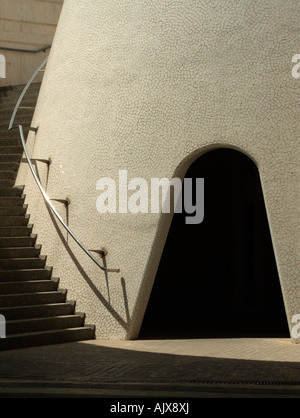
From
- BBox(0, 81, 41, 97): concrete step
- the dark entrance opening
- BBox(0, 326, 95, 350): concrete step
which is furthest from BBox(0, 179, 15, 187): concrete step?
BBox(0, 81, 41, 97): concrete step

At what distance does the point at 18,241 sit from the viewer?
11953 mm

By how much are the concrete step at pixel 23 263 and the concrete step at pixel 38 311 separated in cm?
83

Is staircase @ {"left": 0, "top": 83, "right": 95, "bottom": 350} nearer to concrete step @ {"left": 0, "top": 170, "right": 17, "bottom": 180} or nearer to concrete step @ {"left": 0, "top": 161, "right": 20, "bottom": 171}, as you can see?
concrete step @ {"left": 0, "top": 170, "right": 17, "bottom": 180}

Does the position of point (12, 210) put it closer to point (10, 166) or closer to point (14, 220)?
point (14, 220)

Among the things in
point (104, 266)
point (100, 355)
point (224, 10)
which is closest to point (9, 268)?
point (104, 266)

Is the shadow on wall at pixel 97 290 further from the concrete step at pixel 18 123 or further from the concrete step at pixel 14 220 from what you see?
the concrete step at pixel 18 123

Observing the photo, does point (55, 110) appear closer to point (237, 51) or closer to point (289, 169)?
point (237, 51)

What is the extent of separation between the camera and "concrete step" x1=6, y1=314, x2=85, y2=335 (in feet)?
32.7

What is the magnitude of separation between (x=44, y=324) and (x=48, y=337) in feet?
0.92

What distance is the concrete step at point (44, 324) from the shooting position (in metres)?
9.97

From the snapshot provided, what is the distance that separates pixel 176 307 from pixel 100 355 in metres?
5.43

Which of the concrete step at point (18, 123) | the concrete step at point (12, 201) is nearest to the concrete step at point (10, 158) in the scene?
the concrete step at point (18, 123)

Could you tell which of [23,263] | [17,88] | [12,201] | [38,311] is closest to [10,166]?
[12,201]
